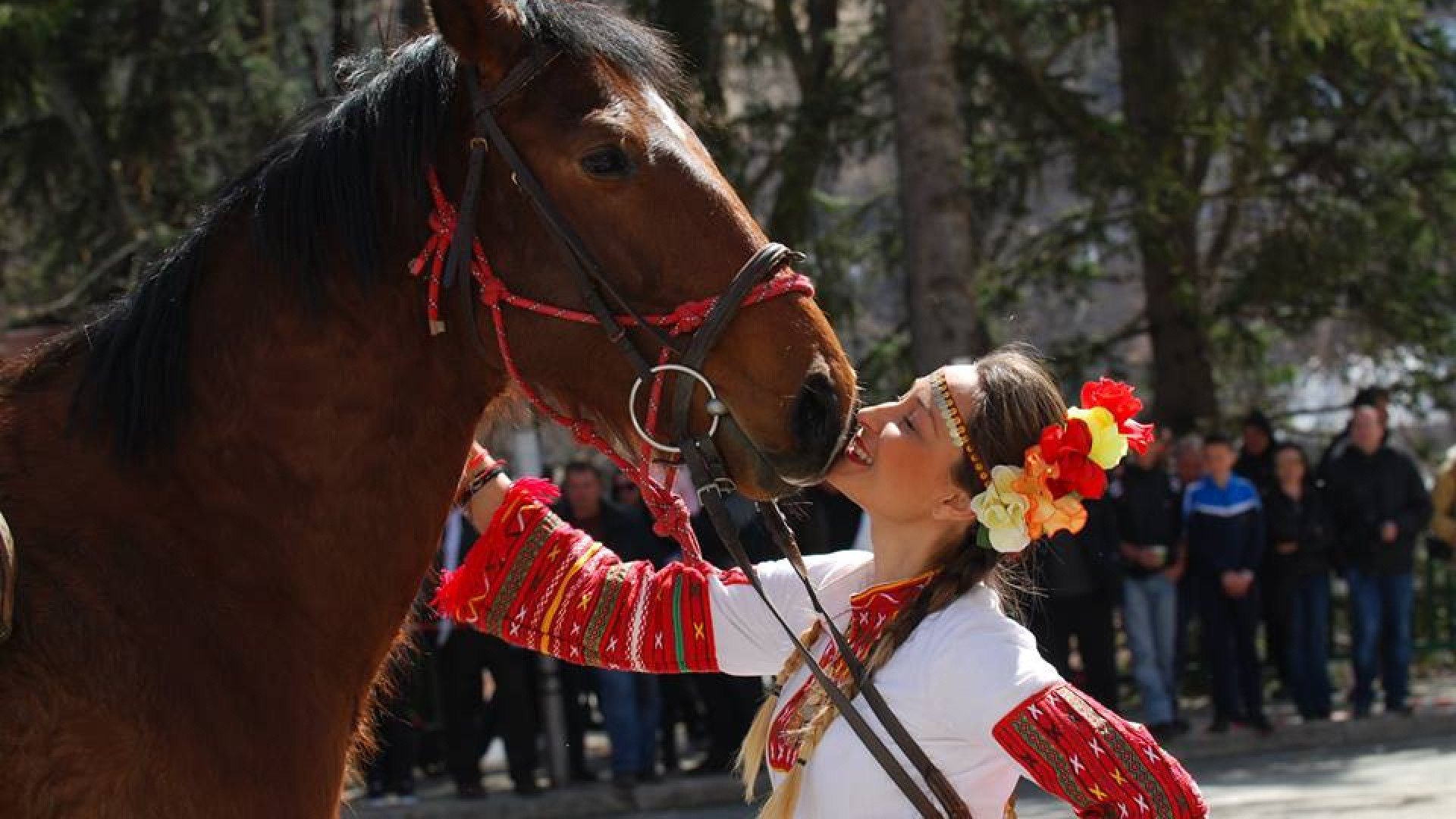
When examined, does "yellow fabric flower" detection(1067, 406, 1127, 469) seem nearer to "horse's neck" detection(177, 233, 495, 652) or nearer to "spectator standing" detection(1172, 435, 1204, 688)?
"horse's neck" detection(177, 233, 495, 652)

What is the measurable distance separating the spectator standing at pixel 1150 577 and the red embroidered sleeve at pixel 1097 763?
27.3ft

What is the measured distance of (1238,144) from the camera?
12930 millimetres

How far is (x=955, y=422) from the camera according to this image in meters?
3.08

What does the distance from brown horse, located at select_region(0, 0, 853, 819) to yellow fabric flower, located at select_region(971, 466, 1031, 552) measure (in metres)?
0.32

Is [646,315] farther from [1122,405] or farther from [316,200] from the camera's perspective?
[1122,405]

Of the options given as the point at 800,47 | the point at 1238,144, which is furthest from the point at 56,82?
the point at 1238,144

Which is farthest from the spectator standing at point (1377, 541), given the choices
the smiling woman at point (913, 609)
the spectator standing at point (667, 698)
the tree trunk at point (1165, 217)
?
the smiling woman at point (913, 609)

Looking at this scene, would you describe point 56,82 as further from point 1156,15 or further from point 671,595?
point 671,595

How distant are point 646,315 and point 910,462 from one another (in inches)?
22.5

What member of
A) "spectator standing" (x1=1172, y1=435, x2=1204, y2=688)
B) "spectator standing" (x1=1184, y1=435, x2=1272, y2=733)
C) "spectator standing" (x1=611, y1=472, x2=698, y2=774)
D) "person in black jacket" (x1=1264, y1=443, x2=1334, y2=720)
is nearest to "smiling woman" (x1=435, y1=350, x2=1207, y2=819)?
"spectator standing" (x1=611, y1=472, x2=698, y2=774)

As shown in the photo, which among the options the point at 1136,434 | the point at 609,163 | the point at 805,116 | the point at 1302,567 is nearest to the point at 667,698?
the point at 1302,567

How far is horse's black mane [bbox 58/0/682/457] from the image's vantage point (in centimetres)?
271

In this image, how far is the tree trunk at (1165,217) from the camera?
1235cm

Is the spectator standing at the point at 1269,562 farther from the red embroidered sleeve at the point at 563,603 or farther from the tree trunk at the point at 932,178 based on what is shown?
the red embroidered sleeve at the point at 563,603
